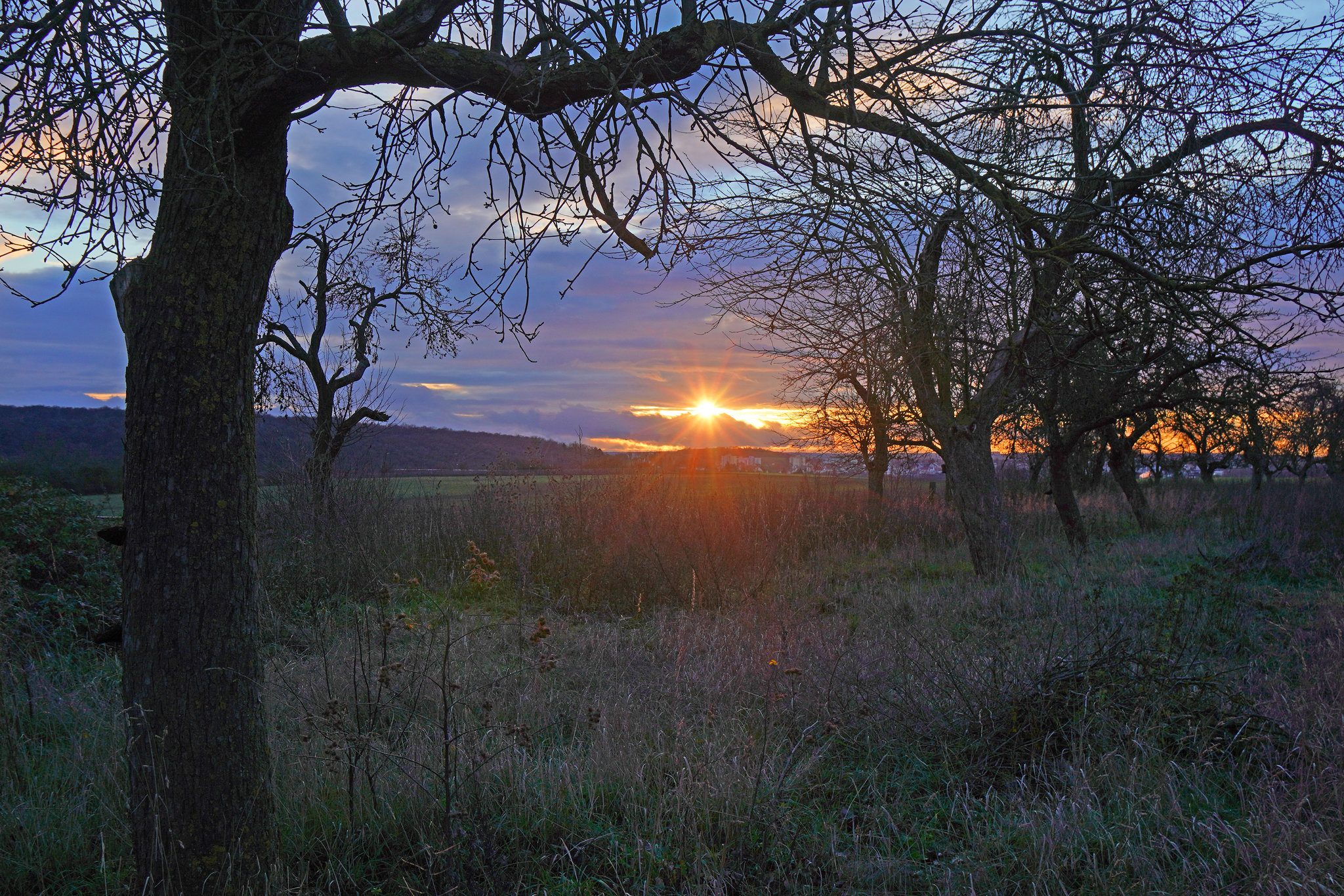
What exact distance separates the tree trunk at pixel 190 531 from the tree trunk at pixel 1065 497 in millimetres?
12576

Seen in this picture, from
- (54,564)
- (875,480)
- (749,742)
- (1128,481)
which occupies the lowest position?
(749,742)

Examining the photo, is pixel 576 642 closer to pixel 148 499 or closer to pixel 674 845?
pixel 674 845

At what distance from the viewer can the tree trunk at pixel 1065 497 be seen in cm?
1202

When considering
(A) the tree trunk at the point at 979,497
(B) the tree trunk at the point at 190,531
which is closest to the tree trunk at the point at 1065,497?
(A) the tree trunk at the point at 979,497

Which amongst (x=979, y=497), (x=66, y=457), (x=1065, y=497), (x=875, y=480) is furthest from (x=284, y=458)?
(x=875, y=480)

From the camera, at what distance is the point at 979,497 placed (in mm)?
9016

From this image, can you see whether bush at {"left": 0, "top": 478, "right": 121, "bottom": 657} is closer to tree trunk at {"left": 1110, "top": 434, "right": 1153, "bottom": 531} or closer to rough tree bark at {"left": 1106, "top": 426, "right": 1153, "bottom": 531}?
rough tree bark at {"left": 1106, "top": 426, "right": 1153, "bottom": 531}

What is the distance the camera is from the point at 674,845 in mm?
2889

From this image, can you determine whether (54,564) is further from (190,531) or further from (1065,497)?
(1065,497)

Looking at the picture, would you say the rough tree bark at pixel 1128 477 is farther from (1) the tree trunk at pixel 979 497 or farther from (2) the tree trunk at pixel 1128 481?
(1) the tree trunk at pixel 979 497

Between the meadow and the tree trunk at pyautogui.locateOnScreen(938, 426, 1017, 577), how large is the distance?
45.1 inches

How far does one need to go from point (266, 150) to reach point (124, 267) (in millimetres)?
671

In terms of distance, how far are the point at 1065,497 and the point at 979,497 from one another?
4429 mm

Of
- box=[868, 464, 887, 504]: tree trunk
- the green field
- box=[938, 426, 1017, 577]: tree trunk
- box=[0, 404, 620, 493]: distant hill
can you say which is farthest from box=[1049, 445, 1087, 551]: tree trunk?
box=[0, 404, 620, 493]: distant hill
